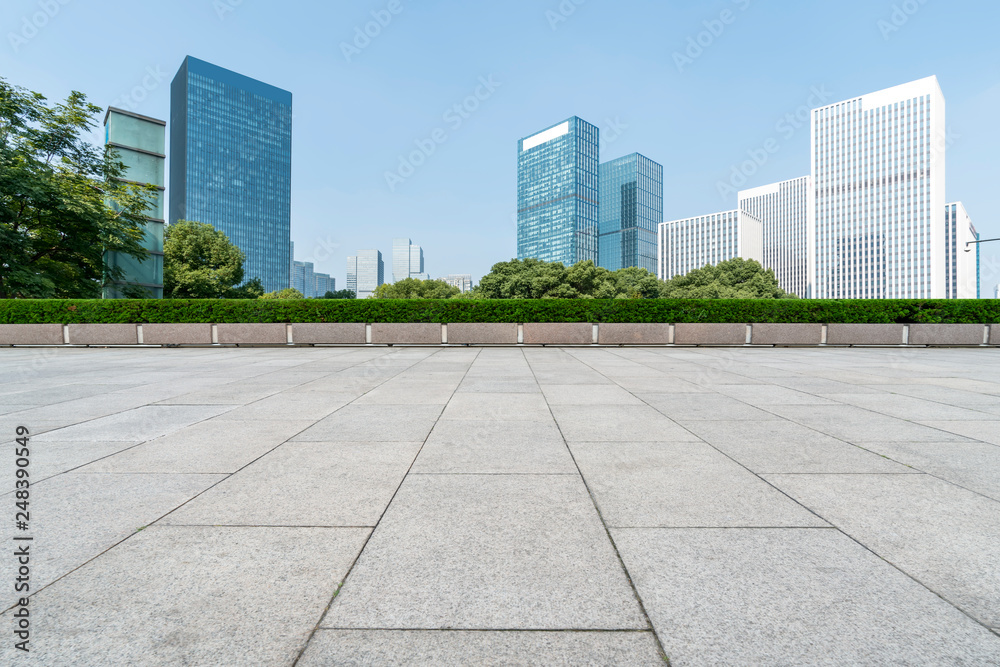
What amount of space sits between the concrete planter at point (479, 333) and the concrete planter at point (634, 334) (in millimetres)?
3566

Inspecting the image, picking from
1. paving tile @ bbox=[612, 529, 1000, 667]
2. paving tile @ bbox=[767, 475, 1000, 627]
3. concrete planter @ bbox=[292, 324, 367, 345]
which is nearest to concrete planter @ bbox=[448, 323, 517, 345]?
concrete planter @ bbox=[292, 324, 367, 345]

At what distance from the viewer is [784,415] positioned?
5.82 meters

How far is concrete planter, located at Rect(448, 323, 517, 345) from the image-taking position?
702 inches

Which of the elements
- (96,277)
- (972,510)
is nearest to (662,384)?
(972,510)

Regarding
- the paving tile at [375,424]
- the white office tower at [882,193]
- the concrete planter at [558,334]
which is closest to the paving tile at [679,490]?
the paving tile at [375,424]

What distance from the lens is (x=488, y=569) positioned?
2223 millimetres

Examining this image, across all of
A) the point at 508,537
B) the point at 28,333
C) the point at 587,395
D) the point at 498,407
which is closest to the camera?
the point at 508,537

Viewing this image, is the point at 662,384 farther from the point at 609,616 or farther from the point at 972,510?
the point at 609,616

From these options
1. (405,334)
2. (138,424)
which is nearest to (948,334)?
(405,334)

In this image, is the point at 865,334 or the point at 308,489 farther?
the point at 865,334

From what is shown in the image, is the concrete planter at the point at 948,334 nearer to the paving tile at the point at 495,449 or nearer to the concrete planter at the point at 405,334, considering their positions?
the concrete planter at the point at 405,334

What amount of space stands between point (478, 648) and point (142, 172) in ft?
97.2

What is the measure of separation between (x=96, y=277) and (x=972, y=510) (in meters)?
34.9

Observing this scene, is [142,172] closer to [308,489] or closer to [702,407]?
[308,489]
